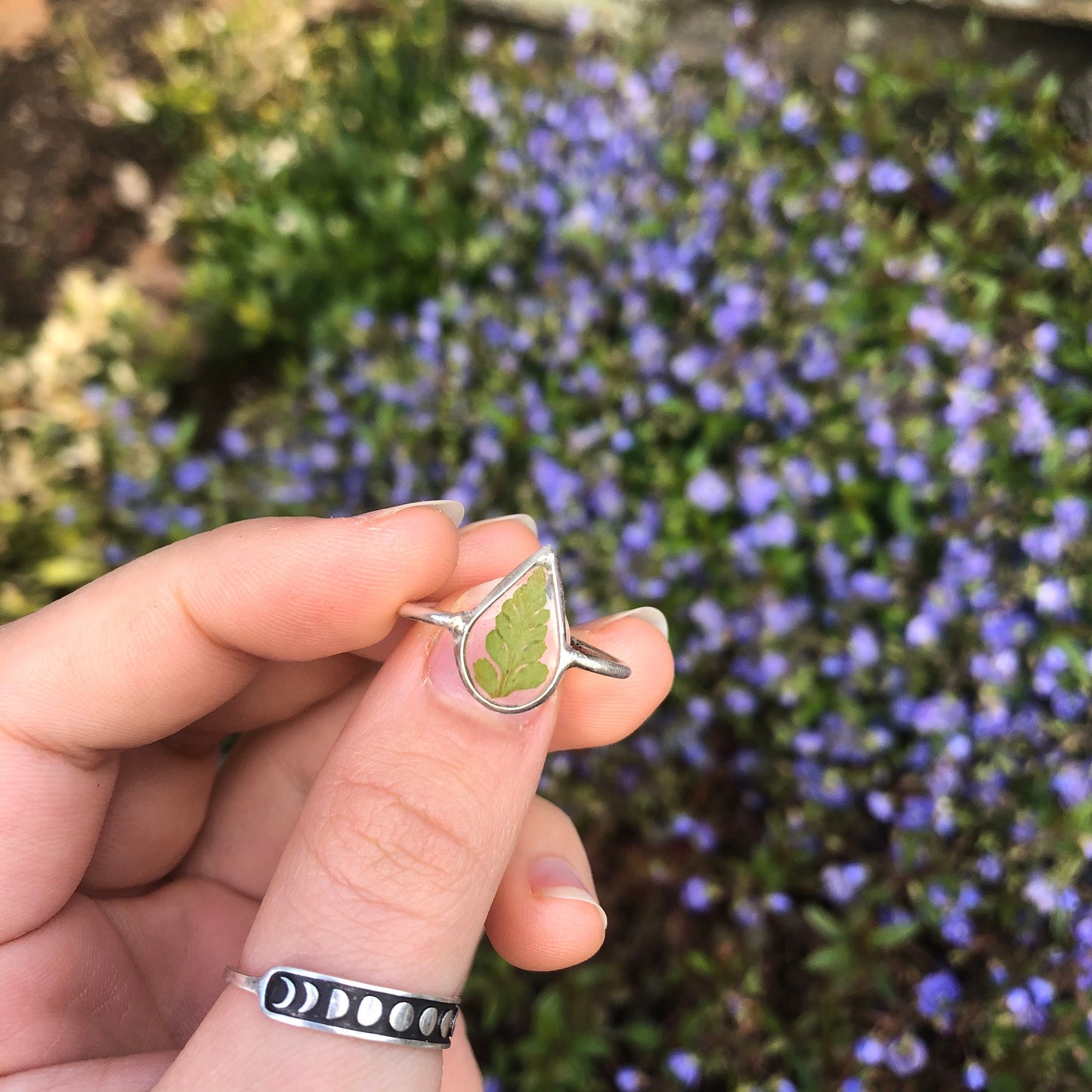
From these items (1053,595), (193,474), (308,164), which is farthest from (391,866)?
(308,164)

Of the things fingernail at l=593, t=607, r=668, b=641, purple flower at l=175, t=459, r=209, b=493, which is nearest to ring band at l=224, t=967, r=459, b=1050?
fingernail at l=593, t=607, r=668, b=641

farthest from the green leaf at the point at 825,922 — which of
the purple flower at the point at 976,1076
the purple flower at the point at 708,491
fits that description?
the purple flower at the point at 708,491

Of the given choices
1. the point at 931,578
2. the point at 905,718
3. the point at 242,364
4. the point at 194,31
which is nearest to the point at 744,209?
the point at 931,578

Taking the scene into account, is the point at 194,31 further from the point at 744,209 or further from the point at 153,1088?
the point at 153,1088

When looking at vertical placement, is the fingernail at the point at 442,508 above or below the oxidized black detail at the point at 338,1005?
above

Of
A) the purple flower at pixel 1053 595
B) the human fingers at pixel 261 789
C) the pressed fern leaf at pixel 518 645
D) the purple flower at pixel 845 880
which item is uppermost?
the pressed fern leaf at pixel 518 645

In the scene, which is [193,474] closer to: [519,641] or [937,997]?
[519,641]

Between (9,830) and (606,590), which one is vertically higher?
(9,830)

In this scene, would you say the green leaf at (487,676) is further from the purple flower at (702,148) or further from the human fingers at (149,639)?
the purple flower at (702,148)
